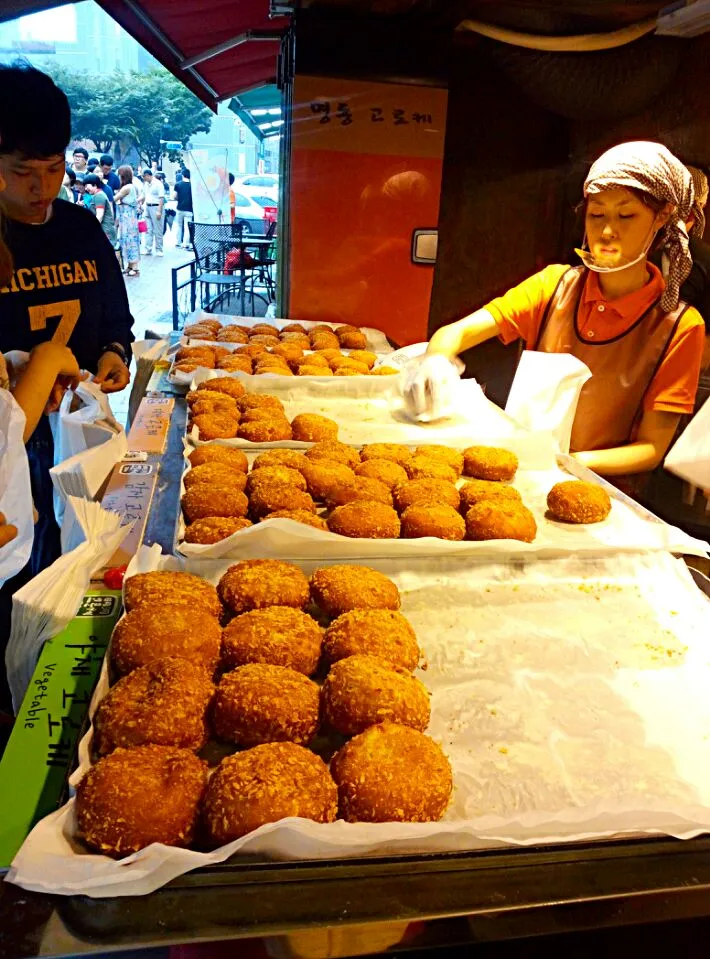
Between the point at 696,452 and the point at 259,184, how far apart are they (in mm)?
5534

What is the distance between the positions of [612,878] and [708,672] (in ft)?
2.57

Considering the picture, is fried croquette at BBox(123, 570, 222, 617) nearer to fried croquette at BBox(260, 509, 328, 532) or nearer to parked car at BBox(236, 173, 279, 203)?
fried croquette at BBox(260, 509, 328, 532)

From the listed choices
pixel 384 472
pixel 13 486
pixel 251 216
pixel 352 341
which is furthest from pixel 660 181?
pixel 251 216

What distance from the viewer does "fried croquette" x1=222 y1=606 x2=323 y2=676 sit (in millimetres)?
1540

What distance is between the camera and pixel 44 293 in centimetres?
313

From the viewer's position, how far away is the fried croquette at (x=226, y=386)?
3131mm

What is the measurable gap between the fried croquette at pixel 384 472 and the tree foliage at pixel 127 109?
1.85 meters

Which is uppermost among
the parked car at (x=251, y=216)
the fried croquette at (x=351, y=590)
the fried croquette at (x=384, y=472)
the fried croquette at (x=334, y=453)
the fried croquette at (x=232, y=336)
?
the parked car at (x=251, y=216)

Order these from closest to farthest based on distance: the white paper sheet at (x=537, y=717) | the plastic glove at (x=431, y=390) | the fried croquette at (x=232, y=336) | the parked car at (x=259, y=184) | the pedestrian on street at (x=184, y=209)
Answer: the white paper sheet at (x=537, y=717)
the plastic glove at (x=431, y=390)
the fried croquette at (x=232, y=336)
the parked car at (x=259, y=184)
the pedestrian on street at (x=184, y=209)

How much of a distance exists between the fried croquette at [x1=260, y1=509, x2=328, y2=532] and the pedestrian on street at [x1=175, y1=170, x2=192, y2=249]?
19.4 ft

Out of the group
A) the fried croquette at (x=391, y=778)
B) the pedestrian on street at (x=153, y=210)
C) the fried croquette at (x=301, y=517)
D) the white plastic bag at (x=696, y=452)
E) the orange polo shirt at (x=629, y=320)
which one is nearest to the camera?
the fried croquette at (x=391, y=778)

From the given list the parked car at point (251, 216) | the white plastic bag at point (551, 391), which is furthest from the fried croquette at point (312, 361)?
the parked car at point (251, 216)

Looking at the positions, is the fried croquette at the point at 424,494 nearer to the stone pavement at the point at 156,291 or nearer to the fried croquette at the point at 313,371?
the fried croquette at the point at 313,371

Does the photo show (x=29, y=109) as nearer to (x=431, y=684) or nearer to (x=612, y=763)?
(x=431, y=684)
